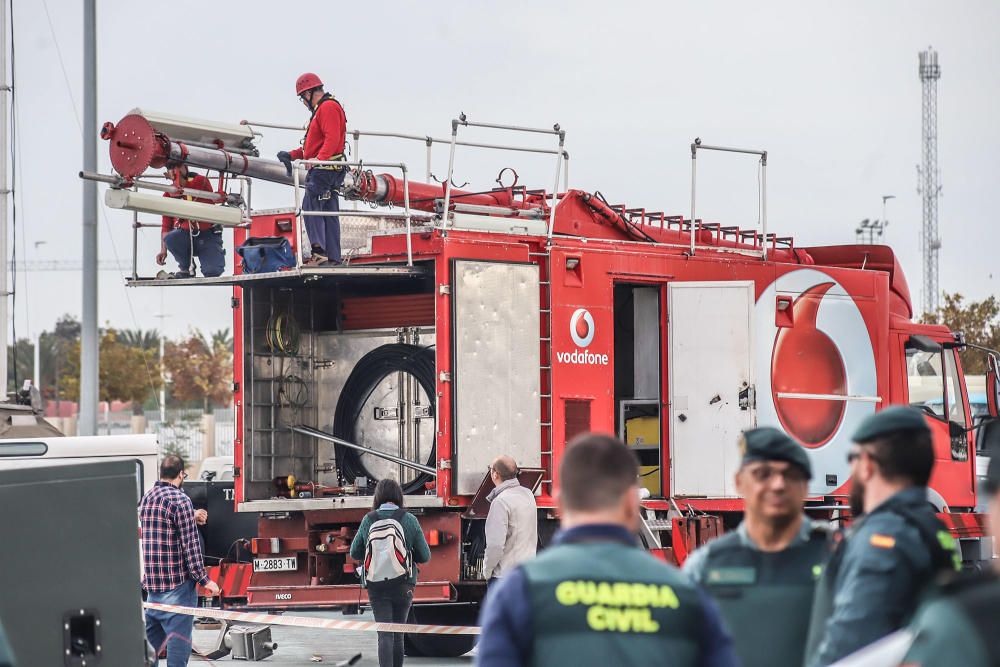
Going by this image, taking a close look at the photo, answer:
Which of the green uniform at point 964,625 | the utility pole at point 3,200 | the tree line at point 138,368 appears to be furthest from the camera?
the tree line at point 138,368

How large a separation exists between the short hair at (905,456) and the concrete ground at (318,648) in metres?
8.77

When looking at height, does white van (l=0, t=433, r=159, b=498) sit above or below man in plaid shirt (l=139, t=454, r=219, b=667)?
above

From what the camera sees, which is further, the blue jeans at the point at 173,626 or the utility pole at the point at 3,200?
the utility pole at the point at 3,200

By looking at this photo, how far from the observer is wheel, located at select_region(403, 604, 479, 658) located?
13.8m

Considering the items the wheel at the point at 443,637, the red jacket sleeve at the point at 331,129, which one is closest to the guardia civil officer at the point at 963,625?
the red jacket sleeve at the point at 331,129

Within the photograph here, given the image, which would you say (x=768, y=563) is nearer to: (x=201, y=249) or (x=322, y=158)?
(x=322, y=158)

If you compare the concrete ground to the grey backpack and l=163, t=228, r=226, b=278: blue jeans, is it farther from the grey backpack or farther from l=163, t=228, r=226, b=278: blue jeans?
l=163, t=228, r=226, b=278: blue jeans

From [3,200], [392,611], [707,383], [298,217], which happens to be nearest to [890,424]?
[392,611]

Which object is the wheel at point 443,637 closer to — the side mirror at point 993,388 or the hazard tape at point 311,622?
the hazard tape at point 311,622

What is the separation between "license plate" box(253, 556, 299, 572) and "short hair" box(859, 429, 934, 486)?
909 cm

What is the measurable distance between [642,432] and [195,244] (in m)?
4.46

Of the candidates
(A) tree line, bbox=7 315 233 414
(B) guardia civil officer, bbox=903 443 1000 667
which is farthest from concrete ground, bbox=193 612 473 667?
(A) tree line, bbox=7 315 233 414

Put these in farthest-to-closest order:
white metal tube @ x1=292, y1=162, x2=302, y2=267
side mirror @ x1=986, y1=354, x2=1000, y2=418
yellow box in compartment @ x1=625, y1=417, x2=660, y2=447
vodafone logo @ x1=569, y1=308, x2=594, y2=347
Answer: side mirror @ x1=986, y1=354, x2=1000, y2=418, yellow box in compartment @ x1=625, y1=417, x2=660, y2=447, vodafone logo @ x1=569, y1=308, x2=594, y2=347, white metal tube @ x1=292, y1=162, x2=302, y2=267

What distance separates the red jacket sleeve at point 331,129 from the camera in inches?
511
